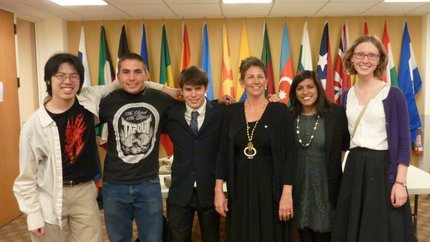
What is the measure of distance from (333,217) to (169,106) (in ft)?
3.71

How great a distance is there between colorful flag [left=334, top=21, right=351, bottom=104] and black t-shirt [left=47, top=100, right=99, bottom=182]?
3779 mm

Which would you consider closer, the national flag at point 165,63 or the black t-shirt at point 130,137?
the black t-shirt at point 130,137

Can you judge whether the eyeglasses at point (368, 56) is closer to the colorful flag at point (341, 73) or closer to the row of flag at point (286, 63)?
the row of flag at point (286, 63)

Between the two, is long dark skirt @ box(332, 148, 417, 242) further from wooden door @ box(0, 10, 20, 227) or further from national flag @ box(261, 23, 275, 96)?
wooden door @ box(0, 10, 20, 227)

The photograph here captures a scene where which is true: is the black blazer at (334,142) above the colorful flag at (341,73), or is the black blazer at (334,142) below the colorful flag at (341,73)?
below

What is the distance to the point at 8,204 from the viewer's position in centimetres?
411

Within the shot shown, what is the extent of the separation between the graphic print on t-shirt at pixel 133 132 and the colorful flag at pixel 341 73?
350cm

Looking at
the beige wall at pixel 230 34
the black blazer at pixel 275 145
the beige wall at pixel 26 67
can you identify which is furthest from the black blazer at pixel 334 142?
the beige wall at pixel 26 67

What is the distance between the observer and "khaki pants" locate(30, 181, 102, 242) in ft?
6.21

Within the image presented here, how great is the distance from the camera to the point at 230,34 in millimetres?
5145

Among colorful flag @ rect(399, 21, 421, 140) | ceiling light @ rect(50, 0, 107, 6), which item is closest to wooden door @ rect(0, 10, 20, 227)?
ceiling light @ rect(50, 0, 107, 6)

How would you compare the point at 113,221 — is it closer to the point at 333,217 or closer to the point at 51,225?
the point at 51,225


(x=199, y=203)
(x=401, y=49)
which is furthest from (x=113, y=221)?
(x=401, y=49)

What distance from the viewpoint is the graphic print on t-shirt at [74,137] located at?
190 centimetres
